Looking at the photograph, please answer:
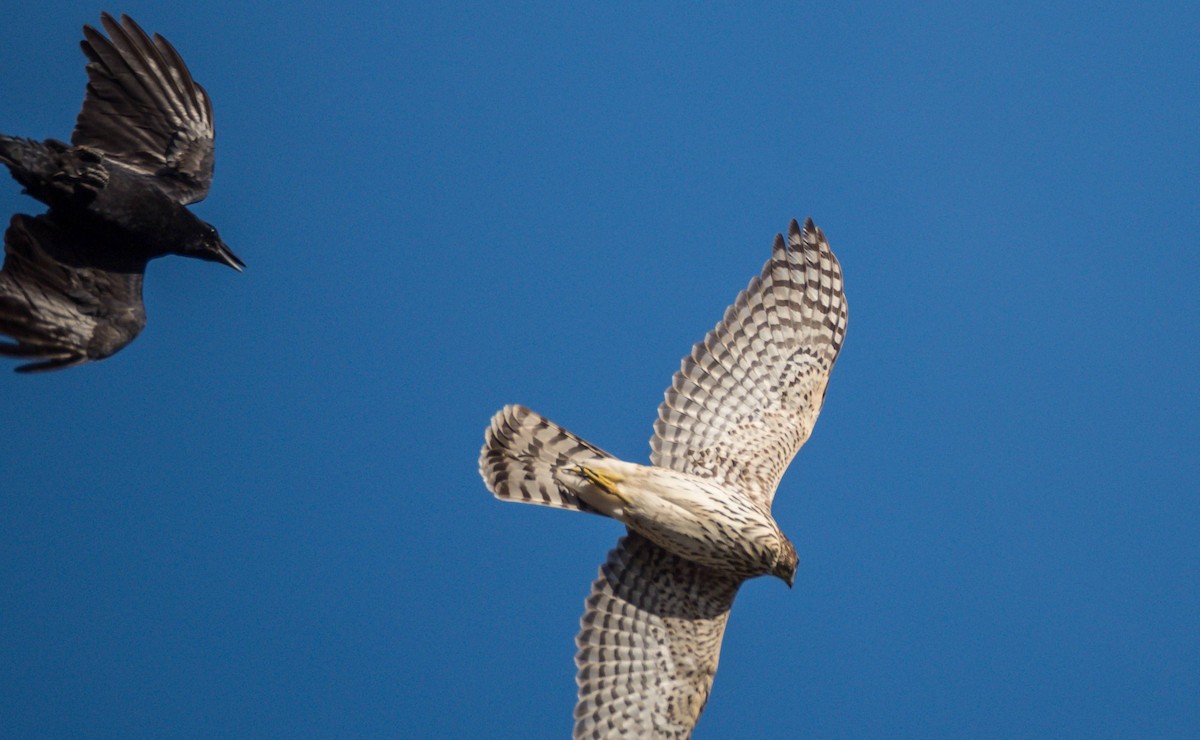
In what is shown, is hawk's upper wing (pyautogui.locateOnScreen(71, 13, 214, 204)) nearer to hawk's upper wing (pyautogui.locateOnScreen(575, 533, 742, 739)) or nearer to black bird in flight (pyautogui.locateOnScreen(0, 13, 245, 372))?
black bird in flight (pyautogui.locateOnScreen(0, 13, 245, 372))

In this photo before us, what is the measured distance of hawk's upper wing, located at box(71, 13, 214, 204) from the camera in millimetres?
5398

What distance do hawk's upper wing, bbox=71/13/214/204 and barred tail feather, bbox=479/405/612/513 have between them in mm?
1505

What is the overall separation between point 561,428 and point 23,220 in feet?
7.07

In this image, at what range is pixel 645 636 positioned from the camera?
19.4 ft

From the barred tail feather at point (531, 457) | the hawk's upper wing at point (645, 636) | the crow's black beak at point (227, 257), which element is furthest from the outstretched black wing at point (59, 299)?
the hawk's upper wing at point (645, 636)

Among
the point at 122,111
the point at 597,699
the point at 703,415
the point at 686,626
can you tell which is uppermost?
the point at 122,111

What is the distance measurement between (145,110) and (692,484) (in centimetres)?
254

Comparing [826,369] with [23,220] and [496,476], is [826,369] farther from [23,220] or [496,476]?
[23,220]

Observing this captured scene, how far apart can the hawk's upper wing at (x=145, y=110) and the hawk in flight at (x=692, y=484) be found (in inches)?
61.7

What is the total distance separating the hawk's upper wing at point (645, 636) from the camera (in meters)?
5.87

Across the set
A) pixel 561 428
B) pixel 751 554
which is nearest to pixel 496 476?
pixel 561 428

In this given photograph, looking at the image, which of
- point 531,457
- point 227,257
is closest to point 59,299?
point 227,257

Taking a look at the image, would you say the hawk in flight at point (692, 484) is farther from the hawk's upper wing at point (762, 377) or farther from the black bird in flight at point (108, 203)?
the black bird in flight at point (108, 203)

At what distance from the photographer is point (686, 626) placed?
233 inches
